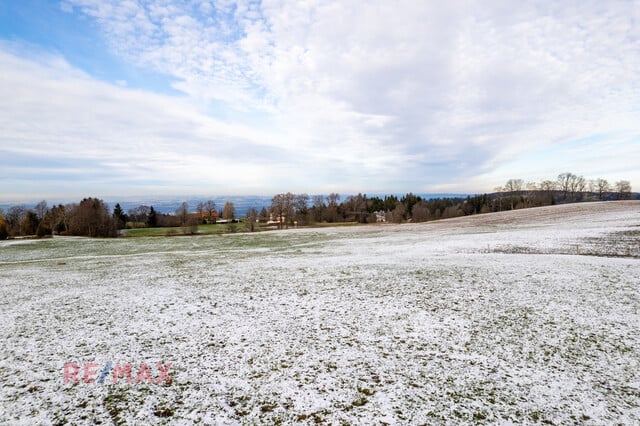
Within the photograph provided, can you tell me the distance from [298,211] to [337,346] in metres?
99.8

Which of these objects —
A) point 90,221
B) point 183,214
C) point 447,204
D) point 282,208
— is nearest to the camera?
point 90,221

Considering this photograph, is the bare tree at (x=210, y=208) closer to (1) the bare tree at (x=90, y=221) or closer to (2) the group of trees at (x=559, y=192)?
(1) the bare tree at (x=90, y=221)

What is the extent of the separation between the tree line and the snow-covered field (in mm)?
63967

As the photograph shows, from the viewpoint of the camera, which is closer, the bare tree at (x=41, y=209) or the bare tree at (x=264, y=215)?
the bare tree at (x=41, y=209)

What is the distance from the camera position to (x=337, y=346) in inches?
350

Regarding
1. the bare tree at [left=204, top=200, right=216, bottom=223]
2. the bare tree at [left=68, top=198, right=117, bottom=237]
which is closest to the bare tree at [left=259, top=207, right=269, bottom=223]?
the bare tree at [left=204, top=200, right=216, bottom=223]

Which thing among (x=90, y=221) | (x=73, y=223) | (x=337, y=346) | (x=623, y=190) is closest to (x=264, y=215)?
(x=90, y=221)

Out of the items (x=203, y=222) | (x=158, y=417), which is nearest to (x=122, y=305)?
(x=158, y=417)

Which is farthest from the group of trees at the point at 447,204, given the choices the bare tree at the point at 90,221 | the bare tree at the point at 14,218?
the bare tree at the point at 14,218

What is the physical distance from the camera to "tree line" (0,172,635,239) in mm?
76188

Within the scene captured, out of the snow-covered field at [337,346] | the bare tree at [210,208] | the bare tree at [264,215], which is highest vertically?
the bare tree at [210,208]

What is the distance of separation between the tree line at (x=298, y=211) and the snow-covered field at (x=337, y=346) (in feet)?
210

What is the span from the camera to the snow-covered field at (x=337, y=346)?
6.27 m

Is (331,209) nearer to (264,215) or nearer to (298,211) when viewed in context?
(298,211)
